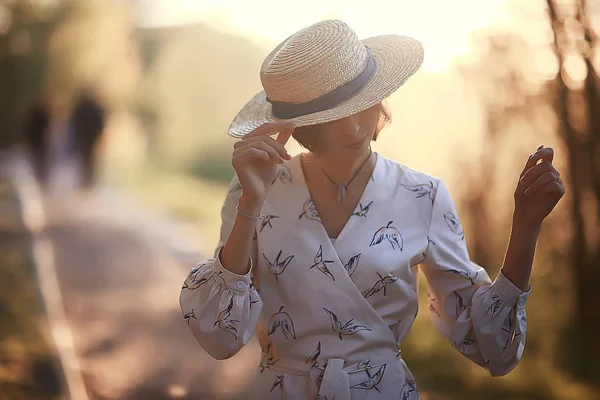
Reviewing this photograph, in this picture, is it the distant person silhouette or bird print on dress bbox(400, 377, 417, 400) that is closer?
bird print on dress bbox(400, 377, 417, 400)

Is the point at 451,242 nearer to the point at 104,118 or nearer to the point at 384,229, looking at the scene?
the point at 384,229

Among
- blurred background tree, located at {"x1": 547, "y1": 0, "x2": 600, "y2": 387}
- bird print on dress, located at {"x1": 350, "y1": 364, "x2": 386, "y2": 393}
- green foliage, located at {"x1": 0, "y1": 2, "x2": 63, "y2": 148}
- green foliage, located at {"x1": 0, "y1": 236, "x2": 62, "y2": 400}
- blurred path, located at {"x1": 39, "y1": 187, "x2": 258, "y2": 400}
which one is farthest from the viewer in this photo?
green foliage, located at {"x1": 0, "y1": 2, "x2": 63, "y2": 148}

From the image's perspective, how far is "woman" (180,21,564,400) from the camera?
3.22 ft

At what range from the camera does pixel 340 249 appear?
41.4 inches

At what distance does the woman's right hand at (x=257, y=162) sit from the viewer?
956 mm

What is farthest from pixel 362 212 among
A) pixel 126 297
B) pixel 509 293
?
pixel 126 297

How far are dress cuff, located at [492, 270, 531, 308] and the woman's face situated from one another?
30cm

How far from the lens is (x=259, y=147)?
0.96 metres

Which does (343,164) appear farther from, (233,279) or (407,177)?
(233,279)

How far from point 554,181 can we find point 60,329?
1736mm

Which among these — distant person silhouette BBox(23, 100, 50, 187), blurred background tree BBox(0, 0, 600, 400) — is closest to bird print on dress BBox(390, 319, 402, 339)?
blurred background tree BBox(0, 0, 600, 400)

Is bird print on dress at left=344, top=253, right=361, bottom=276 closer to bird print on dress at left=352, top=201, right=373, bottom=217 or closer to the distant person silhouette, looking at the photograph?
bird print on dress at left=352, top=201, right=373, bottom=217

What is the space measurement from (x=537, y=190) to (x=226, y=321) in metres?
0.49

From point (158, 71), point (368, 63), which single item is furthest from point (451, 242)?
point (158, 71)
